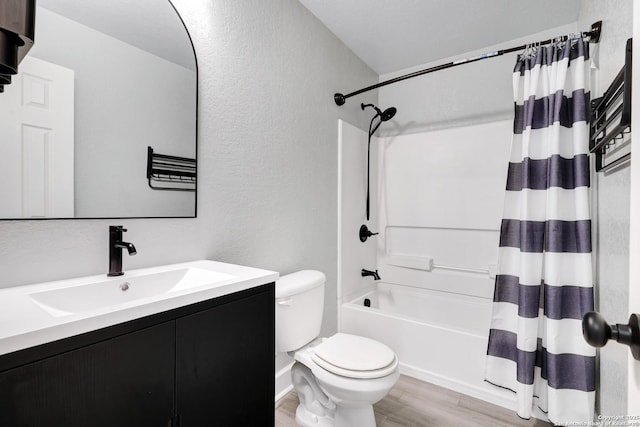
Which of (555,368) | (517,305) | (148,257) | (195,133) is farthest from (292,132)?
(555,368)

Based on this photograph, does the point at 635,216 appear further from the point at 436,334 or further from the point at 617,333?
the point at 436,334

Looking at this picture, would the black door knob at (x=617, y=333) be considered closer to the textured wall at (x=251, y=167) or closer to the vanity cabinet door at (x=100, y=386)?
the vanity cabinet door at (x=100, y=386)

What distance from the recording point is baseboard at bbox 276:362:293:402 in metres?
1.75

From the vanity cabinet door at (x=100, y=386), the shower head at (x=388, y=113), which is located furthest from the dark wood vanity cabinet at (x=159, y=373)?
the shower head at (x=388, y=113)

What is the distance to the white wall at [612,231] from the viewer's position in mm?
999

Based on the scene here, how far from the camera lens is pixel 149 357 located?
0.75m

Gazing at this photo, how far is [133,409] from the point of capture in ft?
2.39

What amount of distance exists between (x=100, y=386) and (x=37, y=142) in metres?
0.76

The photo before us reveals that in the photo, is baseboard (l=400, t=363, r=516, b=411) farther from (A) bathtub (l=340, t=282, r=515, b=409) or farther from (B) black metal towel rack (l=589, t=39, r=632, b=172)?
(B) black metal towel rack (l=589, t=39, r=632, b=172)

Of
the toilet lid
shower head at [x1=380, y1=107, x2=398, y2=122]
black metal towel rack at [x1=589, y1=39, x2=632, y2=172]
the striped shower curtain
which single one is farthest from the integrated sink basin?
shower head at [x1=380, y1=107, x2=398, y2=122]

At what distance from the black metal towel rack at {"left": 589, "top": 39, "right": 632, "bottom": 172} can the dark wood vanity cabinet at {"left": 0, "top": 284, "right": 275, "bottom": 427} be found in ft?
3.82

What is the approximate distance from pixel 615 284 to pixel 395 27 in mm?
2006

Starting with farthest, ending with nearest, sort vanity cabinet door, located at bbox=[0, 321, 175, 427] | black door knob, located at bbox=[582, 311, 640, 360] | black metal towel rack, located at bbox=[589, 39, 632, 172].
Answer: black metal towel rack, located at bbox=[589, 39, 632, 172] → vanity cabinet door, located at bbox=[0, 321, 175, 427] → black door knob, located at bbox=[582, 311, 640, 360]

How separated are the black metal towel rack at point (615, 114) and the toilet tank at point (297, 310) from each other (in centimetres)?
134
